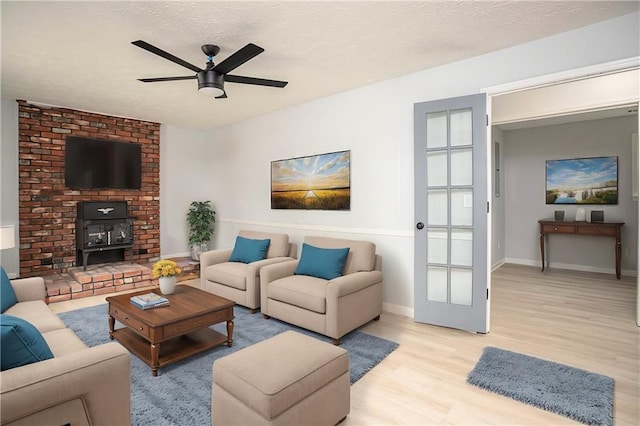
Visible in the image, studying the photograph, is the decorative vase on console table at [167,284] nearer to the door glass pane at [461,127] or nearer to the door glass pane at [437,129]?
the door glass pane at [437,129]

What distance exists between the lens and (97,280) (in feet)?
14.9

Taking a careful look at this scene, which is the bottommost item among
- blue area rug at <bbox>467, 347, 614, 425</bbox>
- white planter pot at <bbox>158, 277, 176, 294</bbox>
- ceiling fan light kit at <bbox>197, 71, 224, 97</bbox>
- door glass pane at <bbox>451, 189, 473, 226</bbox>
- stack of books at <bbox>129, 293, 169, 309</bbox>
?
blue area rug at <bbox>467, 347, 614, 425</bbox>

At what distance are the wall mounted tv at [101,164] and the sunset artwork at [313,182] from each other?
2.33 meters

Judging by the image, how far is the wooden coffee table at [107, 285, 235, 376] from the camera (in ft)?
8.20

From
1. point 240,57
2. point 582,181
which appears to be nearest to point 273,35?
point 240,57

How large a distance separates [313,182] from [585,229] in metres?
4.43

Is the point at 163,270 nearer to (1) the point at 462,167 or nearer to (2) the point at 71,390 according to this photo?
(2) the point at 71,390

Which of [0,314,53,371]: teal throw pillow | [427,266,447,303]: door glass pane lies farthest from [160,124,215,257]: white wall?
[0,314,53,371]: teal throw pillow

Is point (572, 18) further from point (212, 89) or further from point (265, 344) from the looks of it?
point (265, 344)

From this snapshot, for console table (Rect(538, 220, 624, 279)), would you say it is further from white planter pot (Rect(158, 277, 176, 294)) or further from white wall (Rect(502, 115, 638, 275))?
white planter pot (Rect(158, 277, 176, 294))

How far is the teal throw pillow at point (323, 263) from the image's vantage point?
11.5ft

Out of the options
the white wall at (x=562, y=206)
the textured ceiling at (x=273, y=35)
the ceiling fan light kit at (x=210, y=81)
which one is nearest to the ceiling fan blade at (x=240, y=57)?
the ceiling fan light kit at (x=210, y=81)

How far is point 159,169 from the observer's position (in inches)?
231

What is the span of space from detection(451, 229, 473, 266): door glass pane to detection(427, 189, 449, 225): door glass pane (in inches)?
6.6
